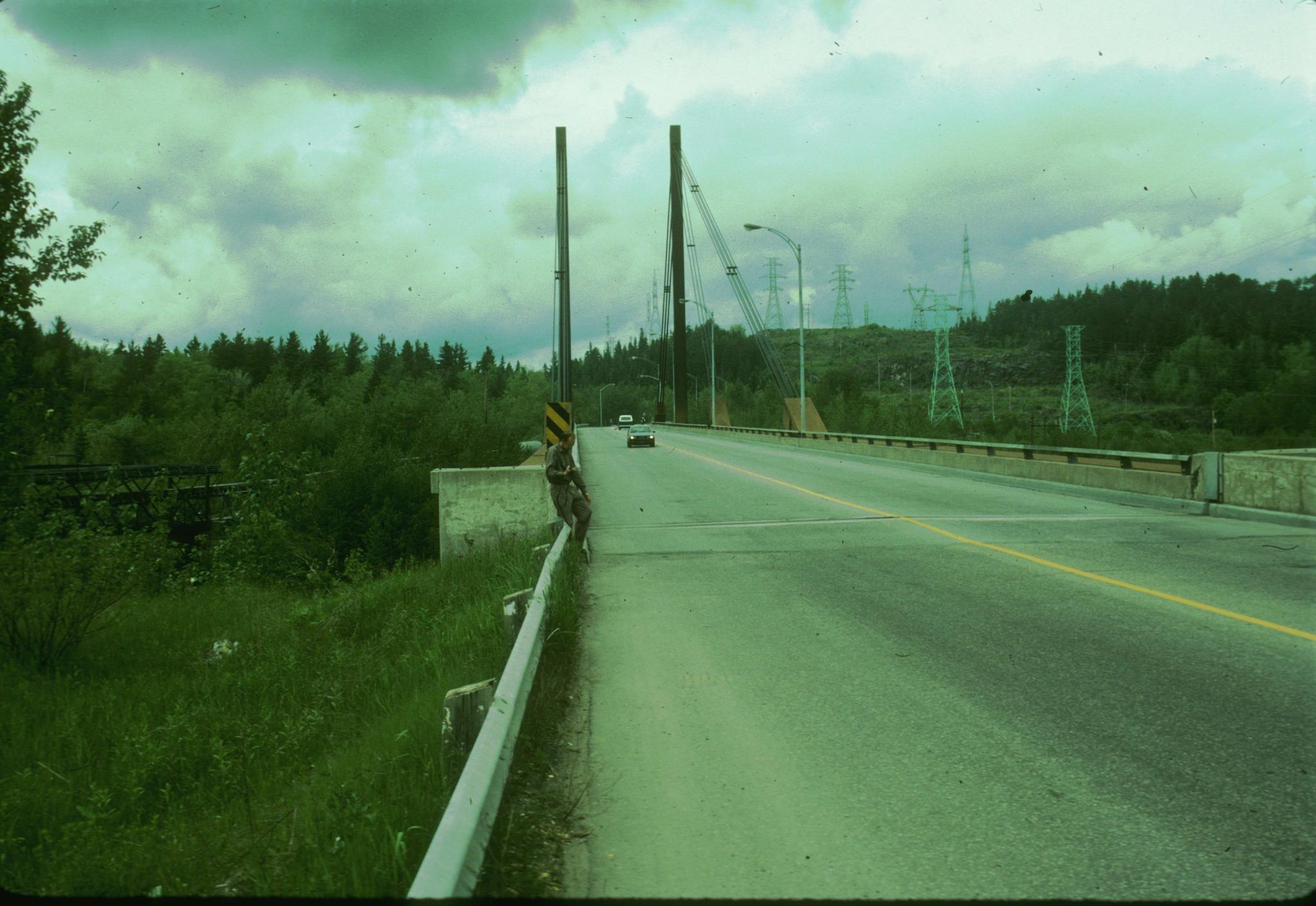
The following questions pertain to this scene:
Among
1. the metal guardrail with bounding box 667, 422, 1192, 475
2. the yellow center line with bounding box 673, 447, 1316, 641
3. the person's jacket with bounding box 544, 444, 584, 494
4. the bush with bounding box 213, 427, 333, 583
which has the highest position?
the person's jacket with bounding box 544, 444, 584, 494

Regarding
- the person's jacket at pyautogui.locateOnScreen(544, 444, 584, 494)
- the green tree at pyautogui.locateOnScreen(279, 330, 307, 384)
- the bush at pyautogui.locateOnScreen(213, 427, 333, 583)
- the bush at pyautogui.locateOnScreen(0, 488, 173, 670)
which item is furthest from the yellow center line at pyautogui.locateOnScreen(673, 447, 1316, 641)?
the green tree at pyautogui.locateOnScreen(279, 330, 307, 384)

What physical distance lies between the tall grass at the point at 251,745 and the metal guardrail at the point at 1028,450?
1148 centimetres

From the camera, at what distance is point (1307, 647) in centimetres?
645

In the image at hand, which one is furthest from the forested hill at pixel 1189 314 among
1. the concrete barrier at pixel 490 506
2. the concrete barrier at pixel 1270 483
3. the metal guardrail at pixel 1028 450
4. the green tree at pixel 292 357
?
the green tree at pixel 292 357

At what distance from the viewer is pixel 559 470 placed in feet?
41.3

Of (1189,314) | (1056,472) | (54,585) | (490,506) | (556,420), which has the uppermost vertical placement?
(1189,314)

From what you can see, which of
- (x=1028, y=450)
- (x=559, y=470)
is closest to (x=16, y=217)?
(x=559, y=470)

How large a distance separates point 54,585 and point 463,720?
1086 cm

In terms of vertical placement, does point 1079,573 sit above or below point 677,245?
below

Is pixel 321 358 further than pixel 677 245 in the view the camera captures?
Yes

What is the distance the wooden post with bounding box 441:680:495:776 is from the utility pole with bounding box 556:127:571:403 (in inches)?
936

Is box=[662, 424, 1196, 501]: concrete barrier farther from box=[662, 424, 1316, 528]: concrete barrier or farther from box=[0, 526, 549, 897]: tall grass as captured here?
box=[0, 526, 549, 897]: tall grass

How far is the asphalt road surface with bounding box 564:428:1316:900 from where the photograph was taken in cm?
346

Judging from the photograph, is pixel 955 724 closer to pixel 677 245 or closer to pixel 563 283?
pixel 563 283
